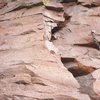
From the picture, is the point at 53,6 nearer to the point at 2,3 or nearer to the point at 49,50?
the point at 2,3

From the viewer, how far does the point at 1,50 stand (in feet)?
25.2

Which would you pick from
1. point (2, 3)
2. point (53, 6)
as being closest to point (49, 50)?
point (53, 6)

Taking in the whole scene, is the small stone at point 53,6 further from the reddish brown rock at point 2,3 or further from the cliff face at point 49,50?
the reddish brown rock at point 2,3

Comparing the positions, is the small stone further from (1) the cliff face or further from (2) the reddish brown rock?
(2) the reddish brown rock

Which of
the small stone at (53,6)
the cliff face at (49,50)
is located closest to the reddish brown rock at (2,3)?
the cliff face at (49,50)

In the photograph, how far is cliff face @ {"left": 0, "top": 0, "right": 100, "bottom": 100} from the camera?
6.14 metres

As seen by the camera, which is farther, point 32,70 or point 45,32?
point 45,32

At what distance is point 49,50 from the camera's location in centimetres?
718

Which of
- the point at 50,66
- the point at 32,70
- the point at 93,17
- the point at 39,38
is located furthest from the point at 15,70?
the point at 93,17

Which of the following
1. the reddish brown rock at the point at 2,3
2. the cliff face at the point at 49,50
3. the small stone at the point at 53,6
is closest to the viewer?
the cliff face at the point at 49,50

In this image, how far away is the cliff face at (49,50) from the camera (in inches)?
242

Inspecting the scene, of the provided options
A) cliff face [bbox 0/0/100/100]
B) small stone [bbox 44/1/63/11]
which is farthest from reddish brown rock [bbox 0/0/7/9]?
small stone [bbox 44/1/63/11]

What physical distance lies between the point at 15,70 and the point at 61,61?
1.48 meters

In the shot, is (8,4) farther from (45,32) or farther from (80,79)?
(80,79)
